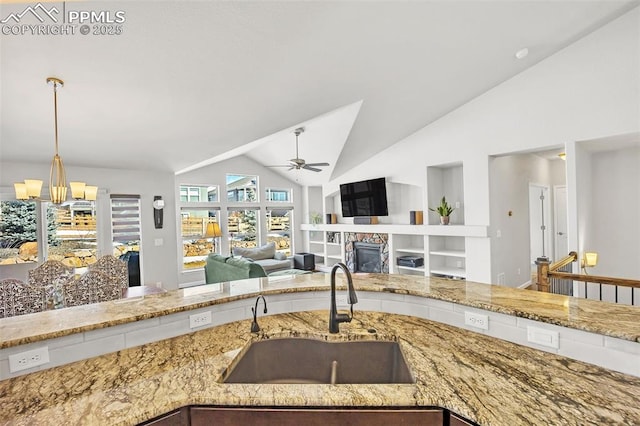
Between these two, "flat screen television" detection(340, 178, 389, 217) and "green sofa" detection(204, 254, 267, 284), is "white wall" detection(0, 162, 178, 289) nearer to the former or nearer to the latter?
"green sofa" detection(204, 254, 267, 284)

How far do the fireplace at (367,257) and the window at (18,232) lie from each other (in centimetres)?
566

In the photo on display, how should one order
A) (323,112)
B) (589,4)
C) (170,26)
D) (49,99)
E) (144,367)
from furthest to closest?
(323,112) < (589,4) < (49,99) < (170,26) < (144,367)

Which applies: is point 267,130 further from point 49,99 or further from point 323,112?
point 49,99

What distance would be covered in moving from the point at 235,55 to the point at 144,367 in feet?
7.76

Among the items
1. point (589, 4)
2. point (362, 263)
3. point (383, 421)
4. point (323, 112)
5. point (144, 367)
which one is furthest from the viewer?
point (362, 263)

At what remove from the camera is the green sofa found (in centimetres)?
424

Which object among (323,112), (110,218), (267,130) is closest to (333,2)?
(323,112)

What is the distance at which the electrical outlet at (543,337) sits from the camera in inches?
45.9

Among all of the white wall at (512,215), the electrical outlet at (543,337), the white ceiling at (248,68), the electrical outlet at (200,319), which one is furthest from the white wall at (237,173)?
the electrical outlet at (543,337)

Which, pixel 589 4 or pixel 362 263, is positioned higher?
pixel 589 4

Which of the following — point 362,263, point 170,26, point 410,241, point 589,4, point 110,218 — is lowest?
point 362,263

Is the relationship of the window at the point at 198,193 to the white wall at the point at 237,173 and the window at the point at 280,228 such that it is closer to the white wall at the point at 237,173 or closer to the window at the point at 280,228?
the white wall at the point at 237,173

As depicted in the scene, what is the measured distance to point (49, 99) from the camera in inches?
108

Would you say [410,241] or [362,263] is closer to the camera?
[410,241]
